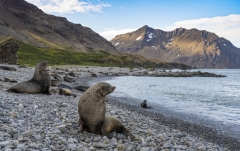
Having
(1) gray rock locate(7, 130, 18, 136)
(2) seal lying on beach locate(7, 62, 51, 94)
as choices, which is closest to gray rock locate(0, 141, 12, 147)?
(1) gray rock locate(7, 130, 18, 136)

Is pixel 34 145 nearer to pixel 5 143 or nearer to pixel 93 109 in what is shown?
pixel 5 143

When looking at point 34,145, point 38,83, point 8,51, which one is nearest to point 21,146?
point 34,145

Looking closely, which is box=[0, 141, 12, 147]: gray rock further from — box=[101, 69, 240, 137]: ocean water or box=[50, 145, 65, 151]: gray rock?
box=[101, 69, 240, 137]: ocean water

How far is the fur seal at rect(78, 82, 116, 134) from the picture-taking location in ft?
30.8

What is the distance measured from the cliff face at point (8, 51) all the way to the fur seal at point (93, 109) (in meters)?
49.8

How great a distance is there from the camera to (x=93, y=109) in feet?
30.8

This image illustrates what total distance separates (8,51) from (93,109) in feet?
167

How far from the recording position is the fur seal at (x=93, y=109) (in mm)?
9391

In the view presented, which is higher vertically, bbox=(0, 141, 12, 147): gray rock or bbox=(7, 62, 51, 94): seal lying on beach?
bbox=(7, 62, 51, 94): seal lying on beach

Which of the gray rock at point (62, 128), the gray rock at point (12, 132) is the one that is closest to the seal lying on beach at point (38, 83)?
the gray rock at point (62, 128)

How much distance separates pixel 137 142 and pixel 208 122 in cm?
1017

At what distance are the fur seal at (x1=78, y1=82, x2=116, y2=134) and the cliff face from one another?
49.8m

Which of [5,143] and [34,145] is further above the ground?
[5,143]

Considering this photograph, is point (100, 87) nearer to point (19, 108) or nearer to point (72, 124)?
point (72, 124)
